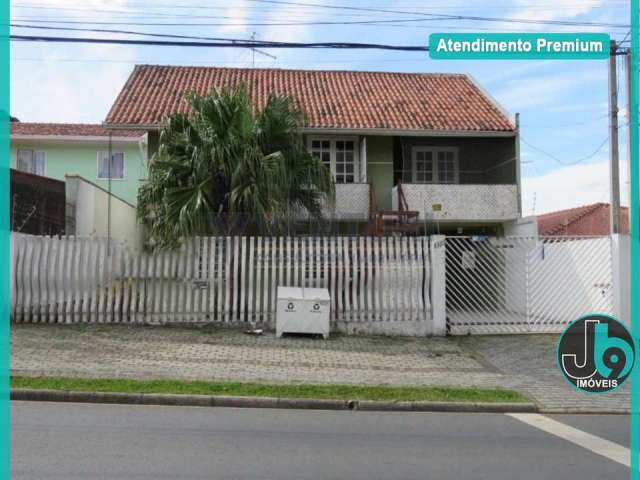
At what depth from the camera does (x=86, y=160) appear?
28.1 m

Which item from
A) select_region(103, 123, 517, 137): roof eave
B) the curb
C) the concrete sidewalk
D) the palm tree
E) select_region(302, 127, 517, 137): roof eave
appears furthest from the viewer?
select_region(302, 127, 517, 137): roof eave

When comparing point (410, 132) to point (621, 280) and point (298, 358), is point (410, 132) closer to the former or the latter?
point (621, 280)

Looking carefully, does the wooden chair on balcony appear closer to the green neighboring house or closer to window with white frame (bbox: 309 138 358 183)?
window with white frame (bbox: 309 138 358 183)

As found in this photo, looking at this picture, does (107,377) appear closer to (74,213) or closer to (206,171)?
(206,171)

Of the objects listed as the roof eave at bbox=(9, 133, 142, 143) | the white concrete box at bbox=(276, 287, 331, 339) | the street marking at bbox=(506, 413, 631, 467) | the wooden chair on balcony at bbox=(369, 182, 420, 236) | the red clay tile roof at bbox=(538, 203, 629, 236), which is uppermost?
the roof eave at bbox=(9, 133, 142, 143)

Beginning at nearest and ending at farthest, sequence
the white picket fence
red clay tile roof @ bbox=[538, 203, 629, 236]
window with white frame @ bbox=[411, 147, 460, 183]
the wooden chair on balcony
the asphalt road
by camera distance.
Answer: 1. the asphalt road
2. the white picket fence
3. the wooden chair on balcony
4. window with white frame @ bbox=[411, 147, 460, 183]
5. red clay tile roof @ bbox=[538, 203, 629, 236]

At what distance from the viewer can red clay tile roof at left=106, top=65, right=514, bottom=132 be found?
18.3 metres

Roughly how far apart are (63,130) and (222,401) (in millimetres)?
24081

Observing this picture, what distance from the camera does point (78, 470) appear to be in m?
4.93

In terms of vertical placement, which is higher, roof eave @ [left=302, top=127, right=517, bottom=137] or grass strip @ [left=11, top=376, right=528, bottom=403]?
roof eave @ [left=302, top=127, right=517, bottom=137]

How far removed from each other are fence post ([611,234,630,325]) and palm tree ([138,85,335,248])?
257 inches

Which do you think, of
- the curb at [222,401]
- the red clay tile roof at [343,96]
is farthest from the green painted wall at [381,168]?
the curb at [222,401]

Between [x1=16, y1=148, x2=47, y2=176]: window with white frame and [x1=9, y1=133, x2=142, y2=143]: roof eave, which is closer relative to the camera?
[x1=9, y1=133, x2=142, y2=143]: roof eave

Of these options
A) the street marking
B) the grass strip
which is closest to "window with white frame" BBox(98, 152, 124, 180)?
the grass strip
